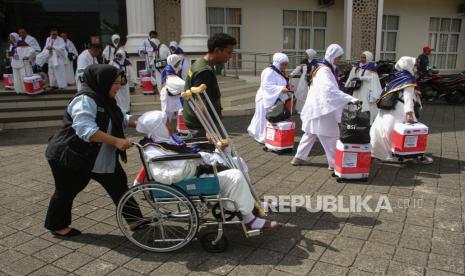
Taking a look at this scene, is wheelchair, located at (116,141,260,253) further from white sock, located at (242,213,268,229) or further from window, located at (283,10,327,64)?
window, located at (283,10,327,64)

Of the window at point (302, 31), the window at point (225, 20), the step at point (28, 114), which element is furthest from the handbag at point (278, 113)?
the window at point (302, 31)

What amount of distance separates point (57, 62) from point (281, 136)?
7.15m

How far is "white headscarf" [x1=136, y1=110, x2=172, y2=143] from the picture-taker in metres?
3.23

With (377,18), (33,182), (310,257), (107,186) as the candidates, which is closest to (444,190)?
(310,257)

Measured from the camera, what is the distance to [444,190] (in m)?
4.82

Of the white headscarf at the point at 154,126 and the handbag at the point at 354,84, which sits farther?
the handbag at the point at 354,84

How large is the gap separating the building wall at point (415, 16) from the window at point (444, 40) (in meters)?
0.37

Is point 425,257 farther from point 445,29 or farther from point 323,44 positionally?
point 445,29

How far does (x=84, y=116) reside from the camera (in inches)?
124

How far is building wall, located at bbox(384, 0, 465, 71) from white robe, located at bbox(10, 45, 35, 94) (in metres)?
14.7

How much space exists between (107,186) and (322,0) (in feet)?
48.0

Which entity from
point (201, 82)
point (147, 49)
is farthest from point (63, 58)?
point (201, 82)

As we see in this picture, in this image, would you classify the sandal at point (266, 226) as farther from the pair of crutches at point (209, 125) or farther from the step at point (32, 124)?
the step at point (32, 124)

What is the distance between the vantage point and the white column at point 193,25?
11688 mm
